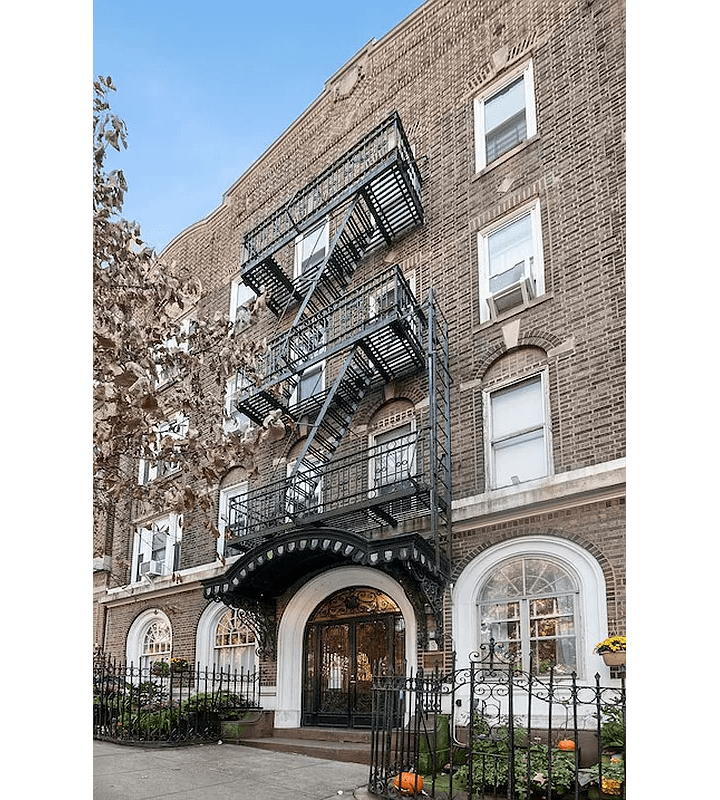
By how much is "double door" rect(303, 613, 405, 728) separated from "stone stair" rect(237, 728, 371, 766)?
455 mm

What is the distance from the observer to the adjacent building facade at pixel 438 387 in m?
11.4

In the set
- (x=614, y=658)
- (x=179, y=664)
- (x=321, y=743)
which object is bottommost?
(x=321, y=743)

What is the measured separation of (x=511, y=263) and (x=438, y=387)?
2.73m

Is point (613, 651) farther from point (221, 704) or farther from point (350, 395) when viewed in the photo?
point (221, 704)

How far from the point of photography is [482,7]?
16.2 metres

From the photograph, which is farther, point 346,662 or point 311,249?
point 311,249

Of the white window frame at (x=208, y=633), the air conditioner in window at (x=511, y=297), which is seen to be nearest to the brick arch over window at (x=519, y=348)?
the air conditioner in window at (x=511, y=297)

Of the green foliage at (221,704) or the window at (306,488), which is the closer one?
the green foliage at (221,704)

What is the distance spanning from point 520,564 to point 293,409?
21.1ft

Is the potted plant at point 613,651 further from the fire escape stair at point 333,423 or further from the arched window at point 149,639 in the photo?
the arched window at point 149,639

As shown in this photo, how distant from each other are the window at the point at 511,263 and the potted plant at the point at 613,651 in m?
6.03

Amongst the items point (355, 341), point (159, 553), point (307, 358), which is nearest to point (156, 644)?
point (159, 553)

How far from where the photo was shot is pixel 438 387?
13.6m
